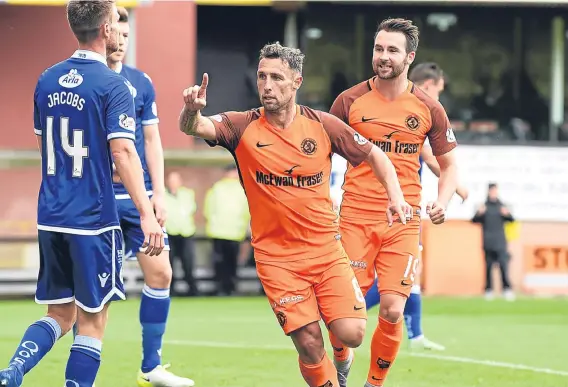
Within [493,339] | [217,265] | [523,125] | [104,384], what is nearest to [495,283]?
[523,125]

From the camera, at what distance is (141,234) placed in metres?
8.42

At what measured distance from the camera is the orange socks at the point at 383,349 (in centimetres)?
814

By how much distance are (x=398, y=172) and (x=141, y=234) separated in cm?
173

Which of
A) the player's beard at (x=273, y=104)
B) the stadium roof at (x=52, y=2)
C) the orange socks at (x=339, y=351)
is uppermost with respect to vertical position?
the stadium roof at (x=52, y=2)

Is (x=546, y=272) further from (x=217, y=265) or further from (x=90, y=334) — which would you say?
(x=90, y=334)

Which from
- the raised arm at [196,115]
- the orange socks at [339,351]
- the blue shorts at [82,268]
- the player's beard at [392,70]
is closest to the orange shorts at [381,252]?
the orange socks at [339,351]

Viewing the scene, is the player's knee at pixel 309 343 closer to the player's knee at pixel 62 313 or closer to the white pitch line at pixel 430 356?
the player's knee at pixel 62 313

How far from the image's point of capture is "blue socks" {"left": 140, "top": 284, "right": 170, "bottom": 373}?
8562 millimetres

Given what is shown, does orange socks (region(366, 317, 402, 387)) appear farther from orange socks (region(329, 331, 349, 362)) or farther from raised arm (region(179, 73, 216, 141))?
raised arm (region(179, 73, 216, 141))

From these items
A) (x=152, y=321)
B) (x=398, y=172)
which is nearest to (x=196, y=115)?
(x=398, y=172)

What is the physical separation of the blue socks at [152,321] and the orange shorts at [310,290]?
4.96 feet

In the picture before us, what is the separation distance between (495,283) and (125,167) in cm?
1461

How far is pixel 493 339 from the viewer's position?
13008 mm

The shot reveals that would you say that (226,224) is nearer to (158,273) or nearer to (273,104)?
(158,273)
